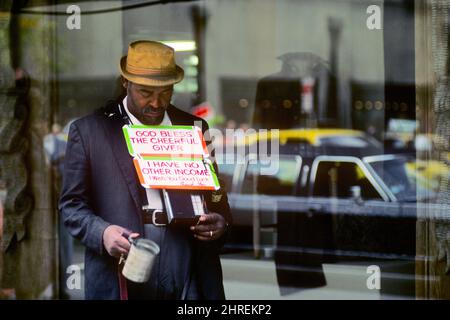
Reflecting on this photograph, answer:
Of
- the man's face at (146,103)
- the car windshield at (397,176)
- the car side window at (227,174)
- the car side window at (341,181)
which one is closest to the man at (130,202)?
the man's face at (146,103)

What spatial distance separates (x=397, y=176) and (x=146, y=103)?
9.78ft

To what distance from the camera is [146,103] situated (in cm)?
485

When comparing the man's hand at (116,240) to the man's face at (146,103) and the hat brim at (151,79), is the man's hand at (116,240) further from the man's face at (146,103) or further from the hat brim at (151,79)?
the hat brim at (151,79)

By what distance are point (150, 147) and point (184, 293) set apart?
978mm

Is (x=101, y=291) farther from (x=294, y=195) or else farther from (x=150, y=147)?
(x=294, y=195)

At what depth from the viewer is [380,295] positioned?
215 inches

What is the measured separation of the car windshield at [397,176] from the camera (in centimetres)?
666

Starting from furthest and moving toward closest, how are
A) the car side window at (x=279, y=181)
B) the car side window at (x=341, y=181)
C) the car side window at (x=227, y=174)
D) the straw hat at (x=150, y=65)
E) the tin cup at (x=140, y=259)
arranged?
the car side window at (x=341, y=181) → the car side window at (x=279, y=181) → the car side window at (x=227, y=174) → the straw hat at (x=150, y=65) → the tin cup at (x=140, y=259)

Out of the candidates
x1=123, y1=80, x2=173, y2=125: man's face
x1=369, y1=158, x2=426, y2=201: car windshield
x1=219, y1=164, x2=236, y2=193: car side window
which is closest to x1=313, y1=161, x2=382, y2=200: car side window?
x1=369, y1=158, x2=426, y2=201: car windshield

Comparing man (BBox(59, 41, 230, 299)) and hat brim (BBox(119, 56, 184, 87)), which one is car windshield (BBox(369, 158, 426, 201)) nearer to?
man (BBox(59, 41, 230, 299))

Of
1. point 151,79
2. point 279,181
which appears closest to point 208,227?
point 151,79

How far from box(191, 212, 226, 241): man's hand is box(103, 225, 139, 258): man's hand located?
15.6 inches

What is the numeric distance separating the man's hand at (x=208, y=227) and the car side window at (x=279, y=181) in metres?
1.25
